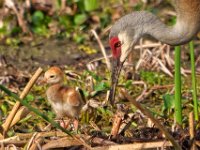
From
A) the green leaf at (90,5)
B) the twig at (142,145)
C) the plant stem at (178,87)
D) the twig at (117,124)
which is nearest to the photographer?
the twig at (142,145)

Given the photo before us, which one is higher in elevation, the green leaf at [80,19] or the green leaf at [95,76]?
the green leaf at [80,19]

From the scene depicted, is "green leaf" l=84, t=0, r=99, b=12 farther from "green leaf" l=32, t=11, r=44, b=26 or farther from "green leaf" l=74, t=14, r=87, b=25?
"green leaf" l=32, t=11, r=44, b=26

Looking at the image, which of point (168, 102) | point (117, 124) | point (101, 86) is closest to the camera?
point (117, 124)

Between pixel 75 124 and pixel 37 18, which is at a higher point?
pixel 37 18

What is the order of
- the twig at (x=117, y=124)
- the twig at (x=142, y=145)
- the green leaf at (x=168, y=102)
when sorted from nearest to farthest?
the twig at (x=142, y=145)
the twig at (x=117, y=124)
the green leaf at (x=168, y=102)

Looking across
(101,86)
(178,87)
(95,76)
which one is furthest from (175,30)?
(95,76)

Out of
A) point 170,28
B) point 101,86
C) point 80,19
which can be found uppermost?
point 170,28

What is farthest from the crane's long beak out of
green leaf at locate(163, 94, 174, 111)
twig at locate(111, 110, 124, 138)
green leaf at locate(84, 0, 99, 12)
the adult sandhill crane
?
green leaf at locate(84, 0, 99, 12)

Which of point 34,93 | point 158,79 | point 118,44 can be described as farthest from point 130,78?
point 118,44

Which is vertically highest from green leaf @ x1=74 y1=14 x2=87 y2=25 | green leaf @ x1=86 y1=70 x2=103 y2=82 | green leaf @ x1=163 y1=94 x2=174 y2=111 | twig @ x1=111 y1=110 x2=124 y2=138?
green leaf @ x1=74 y1=14 x2=87 y2=25

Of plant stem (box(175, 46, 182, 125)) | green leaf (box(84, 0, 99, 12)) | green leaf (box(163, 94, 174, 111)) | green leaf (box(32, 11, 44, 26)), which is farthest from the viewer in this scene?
green leaf (box(84, 0, 99, 12))

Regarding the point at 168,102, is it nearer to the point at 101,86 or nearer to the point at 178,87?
the point at 101,86

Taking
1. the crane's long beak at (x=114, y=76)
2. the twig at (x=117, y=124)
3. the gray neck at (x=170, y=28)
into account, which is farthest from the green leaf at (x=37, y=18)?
the twig at (x=117, y=124)

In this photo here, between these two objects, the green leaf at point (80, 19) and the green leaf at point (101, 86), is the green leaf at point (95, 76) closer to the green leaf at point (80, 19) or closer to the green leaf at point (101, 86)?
the green leaf at point (101, 86)
